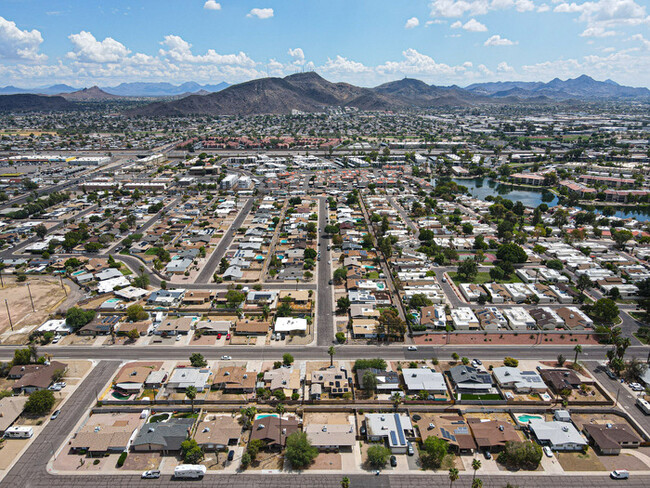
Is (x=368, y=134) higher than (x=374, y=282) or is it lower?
higher

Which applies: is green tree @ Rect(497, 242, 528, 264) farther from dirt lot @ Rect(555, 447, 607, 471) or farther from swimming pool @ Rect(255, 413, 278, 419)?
swimming pool @ Rect(255, 413, 278, 419)

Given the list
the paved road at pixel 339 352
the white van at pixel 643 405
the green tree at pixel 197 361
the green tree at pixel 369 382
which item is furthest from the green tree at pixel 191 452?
the white van at pixel 643 405

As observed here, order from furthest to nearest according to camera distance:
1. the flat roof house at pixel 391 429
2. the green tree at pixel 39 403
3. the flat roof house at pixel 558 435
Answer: the green tree at pixel 39 403
the flat roof house at pixel 558 435
the flat roof house at pixel 391 429

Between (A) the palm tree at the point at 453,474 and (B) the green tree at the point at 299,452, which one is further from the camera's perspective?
(B) the green tree at the point at 299,452

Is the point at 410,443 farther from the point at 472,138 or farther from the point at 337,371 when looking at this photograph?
the point at 472,138

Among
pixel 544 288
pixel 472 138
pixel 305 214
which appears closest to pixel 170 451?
pixel 544 288

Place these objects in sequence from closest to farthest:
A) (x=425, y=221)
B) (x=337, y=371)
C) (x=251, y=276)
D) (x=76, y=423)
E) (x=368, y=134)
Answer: (x=76, y=423) → (x=337, y=371) → (x=251, y=276) → (x=425, y=221) → (x=368, y=134)

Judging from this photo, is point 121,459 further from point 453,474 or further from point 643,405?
point 643,405

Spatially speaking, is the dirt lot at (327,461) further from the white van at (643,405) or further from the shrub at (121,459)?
the white van at (643,405)
